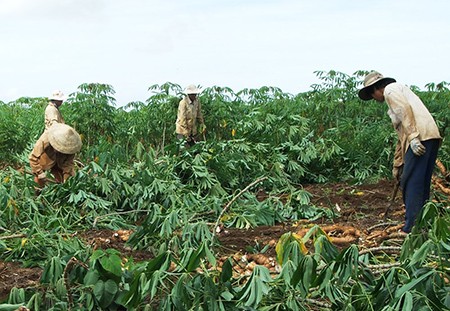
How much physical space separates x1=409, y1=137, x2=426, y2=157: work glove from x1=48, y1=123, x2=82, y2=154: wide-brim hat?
9.59 ft

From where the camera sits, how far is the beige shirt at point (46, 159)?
6555 mm

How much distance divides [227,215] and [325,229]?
31.8 inches

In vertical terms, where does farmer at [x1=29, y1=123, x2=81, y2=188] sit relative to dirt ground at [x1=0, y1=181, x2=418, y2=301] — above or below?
above

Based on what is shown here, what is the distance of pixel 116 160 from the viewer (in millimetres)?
6887

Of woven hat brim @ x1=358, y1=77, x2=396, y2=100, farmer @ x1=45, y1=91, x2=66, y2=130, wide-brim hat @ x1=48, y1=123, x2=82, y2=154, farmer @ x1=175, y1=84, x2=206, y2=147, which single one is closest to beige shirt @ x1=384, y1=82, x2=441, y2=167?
woven hat brim @ x1=358, y1=77, x2=396, y2=100

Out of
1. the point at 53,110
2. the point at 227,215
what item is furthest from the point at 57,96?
the point at 227,215

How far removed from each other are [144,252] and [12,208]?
3.74 feet

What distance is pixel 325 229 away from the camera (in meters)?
5.21

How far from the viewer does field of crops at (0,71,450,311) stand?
9.92 feet

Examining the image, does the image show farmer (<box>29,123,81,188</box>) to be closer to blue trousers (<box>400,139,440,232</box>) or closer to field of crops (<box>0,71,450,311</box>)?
field of crops (<box>0,71,450,311</box>)

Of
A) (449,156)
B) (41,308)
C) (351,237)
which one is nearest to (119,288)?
(41,308)

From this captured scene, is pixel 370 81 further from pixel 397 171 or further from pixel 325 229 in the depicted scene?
pixel 325 229

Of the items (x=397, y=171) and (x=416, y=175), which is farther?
(x=397, y=171)

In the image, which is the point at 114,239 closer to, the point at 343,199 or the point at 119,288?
the point at 119,288
